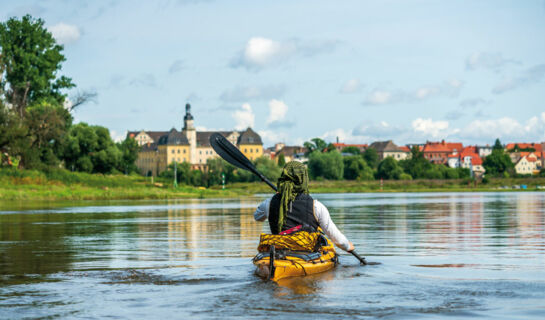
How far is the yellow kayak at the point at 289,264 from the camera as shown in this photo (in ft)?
34.9

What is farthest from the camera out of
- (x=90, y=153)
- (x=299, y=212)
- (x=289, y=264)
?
(x=90, y=153)

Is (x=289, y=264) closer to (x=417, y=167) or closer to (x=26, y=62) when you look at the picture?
(x=26, y=62)

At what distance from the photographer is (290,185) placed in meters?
11.1

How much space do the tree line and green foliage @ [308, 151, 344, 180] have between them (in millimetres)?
71242

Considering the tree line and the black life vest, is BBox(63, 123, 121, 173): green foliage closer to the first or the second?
the tree line

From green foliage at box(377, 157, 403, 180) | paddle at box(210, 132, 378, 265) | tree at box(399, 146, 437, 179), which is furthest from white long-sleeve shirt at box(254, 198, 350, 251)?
tree at box(399, 146, 437, 179)

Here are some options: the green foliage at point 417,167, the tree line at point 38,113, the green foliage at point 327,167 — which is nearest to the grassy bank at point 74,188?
the tree line at point 38,113

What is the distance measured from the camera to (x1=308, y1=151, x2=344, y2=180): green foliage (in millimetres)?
159000

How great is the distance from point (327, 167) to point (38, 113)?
9396 centimetres

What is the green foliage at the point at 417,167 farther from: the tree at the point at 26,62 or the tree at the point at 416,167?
the tree at the point at 26,62

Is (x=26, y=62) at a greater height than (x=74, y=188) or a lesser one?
greater

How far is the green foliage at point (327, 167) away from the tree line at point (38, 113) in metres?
71.2

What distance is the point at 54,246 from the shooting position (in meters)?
18.2

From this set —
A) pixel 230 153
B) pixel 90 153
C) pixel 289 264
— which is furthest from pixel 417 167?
pixel 289 264
